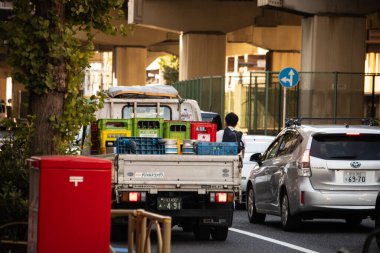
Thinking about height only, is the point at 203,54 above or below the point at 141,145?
above

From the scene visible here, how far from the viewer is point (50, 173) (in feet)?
31.0

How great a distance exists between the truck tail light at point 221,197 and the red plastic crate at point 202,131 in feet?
7.94

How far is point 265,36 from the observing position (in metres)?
67.7

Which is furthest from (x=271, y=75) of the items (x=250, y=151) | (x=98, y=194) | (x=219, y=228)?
Result: (x=98, y=194)

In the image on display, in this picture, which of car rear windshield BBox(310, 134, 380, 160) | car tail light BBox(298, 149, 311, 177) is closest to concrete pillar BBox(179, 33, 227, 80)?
car rear windshield BBox(310, 134, 380, 160)

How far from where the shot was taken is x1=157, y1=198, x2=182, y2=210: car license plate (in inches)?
624

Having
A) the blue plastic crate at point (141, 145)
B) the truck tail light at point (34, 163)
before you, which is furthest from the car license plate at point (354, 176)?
the truck tail light at point (34, 163)

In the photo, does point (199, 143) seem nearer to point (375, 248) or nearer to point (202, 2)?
point (375, 248)

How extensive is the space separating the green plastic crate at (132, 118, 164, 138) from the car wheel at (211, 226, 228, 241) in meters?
2.14

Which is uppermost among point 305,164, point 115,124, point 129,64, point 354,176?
point 129,64

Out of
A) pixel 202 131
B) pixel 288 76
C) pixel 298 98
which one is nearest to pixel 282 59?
pixel 298 98

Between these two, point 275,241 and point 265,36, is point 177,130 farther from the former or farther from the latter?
point 265,36

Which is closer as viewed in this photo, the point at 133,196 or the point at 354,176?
the point at 133,196

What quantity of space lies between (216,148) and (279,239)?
1.72 metres
